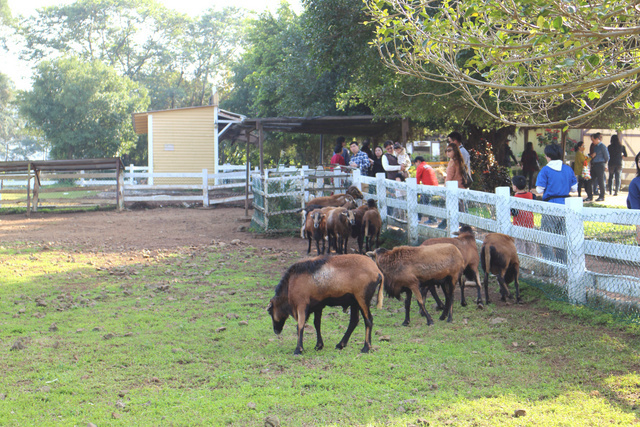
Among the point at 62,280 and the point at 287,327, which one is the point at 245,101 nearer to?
the point at 62,280

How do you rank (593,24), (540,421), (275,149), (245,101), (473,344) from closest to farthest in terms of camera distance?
1. (540,421)
2. (593,24)
3. (473,344)
4. (275,149)
5. (245,101)

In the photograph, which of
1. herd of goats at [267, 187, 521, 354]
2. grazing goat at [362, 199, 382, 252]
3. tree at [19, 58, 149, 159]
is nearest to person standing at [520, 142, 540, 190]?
grazing goat at [362, 199, 382, 252]

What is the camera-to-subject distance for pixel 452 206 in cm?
943

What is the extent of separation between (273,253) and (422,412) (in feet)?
25.2

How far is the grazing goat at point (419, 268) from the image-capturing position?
654 centimetres

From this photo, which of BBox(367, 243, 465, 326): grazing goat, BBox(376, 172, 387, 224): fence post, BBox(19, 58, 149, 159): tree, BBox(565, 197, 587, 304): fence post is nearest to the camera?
BBox(367, 243, 465, 326): grazing goat

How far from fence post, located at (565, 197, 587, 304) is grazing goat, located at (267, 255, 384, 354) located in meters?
2.46

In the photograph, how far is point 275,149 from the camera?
40469 mm

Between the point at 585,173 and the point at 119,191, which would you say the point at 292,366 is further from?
the point at 119,191

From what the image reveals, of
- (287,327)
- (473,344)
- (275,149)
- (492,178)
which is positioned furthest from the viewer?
(275,149)

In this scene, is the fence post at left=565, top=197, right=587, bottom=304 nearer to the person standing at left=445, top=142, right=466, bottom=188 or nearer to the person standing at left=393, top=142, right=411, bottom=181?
the person standing at left=445, top=142, right=466, bottom=188

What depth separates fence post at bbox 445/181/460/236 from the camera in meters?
9.35

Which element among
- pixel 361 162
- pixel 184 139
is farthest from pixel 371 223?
pixel 184 139

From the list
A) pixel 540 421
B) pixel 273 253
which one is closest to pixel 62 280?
pixel 273 253
